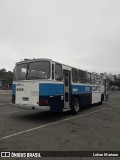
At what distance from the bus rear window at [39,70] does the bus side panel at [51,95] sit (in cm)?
51

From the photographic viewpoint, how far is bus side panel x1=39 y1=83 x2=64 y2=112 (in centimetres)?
1028

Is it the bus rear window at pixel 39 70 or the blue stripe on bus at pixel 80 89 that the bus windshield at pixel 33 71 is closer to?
the bus rear window at pixel 39 70

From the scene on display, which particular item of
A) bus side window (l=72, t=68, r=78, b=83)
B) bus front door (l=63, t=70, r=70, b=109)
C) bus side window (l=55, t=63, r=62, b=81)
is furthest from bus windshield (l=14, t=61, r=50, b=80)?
bus side window (l=72, t=68, r=78, b=83)

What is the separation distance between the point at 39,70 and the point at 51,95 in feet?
4.67

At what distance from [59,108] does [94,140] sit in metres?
4.03

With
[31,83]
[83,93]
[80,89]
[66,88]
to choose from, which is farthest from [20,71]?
[83,93]

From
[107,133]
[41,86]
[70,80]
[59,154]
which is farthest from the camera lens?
[70,80]

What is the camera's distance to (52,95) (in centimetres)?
1061

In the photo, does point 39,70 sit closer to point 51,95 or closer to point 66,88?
point 51,95

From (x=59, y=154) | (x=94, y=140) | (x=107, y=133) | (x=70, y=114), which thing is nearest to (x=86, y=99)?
(x=70, y=114)

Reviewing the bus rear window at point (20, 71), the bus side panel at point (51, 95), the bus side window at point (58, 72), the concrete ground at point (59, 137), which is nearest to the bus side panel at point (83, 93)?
the bus side window at point (58, 72)

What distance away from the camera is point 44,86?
1030cm

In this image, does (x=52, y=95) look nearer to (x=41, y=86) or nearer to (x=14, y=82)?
(x=41, y=86)

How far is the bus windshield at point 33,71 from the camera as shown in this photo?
10.6m
